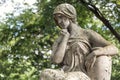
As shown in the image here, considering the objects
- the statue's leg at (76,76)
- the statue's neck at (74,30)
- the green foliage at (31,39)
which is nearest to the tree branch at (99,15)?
the green foliage at (31,39)

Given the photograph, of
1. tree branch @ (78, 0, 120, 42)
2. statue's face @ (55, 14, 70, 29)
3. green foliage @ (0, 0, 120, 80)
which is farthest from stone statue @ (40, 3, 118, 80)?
green foliage @ (0, 0, 120, 80)

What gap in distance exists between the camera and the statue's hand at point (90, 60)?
20.8ft

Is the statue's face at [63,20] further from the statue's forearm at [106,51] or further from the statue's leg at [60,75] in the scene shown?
the statue's leg at [60,75]

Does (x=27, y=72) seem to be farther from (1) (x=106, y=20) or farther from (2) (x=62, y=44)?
(2) (x=62, y=44)

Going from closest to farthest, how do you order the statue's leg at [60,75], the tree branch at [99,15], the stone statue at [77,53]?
the statue's leg at [60,75], the stone statue at [77,53], the tree branch at [99,15]

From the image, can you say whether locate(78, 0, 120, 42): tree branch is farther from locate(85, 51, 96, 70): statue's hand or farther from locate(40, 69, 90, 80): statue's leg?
locate(40, 69, 90, 80): statue's leg

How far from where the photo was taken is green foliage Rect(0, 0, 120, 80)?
15750 mm

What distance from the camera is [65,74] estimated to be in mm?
6156

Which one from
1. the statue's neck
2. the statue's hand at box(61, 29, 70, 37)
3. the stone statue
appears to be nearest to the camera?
the stone statue

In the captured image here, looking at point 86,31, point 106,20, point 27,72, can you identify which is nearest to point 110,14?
point 106,20

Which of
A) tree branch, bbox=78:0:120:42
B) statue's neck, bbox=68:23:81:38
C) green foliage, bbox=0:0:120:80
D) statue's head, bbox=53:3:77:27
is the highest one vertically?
statue's head, bbox=53:3:77:27

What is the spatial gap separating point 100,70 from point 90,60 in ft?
0.74

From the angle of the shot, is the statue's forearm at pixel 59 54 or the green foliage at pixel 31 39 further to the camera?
the green foliage at pixel 31 39

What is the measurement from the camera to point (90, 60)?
638 centimetres
